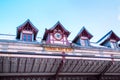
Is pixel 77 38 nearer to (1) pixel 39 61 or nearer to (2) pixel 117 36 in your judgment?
(2) pixel 117 36

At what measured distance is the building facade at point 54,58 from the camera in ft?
37.9

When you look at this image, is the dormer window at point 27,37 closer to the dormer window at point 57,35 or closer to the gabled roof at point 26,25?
the gabled roof at point 26,25

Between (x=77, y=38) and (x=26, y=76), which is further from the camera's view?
(x=77, y=38)

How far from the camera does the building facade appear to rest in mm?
11545

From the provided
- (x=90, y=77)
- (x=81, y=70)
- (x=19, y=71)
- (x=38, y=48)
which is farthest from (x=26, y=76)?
(x=90, y=77)

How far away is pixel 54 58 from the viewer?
1183cm

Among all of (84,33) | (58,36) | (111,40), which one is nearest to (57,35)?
(58,36)

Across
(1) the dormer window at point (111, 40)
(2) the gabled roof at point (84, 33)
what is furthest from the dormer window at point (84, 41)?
(1) the dormer window at point (111, 40)

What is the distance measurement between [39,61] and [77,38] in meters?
7.15

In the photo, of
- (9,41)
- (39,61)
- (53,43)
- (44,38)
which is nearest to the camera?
(39,61)

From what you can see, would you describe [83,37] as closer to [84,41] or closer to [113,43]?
[84,41]

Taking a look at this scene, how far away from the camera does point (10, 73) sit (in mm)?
11969

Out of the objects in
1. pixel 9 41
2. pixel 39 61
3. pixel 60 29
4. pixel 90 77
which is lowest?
pixel 90 77

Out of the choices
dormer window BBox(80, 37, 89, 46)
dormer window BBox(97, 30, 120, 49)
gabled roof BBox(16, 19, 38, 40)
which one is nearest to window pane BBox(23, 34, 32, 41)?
gabled roof BBox(16, 19, 38, 40)
